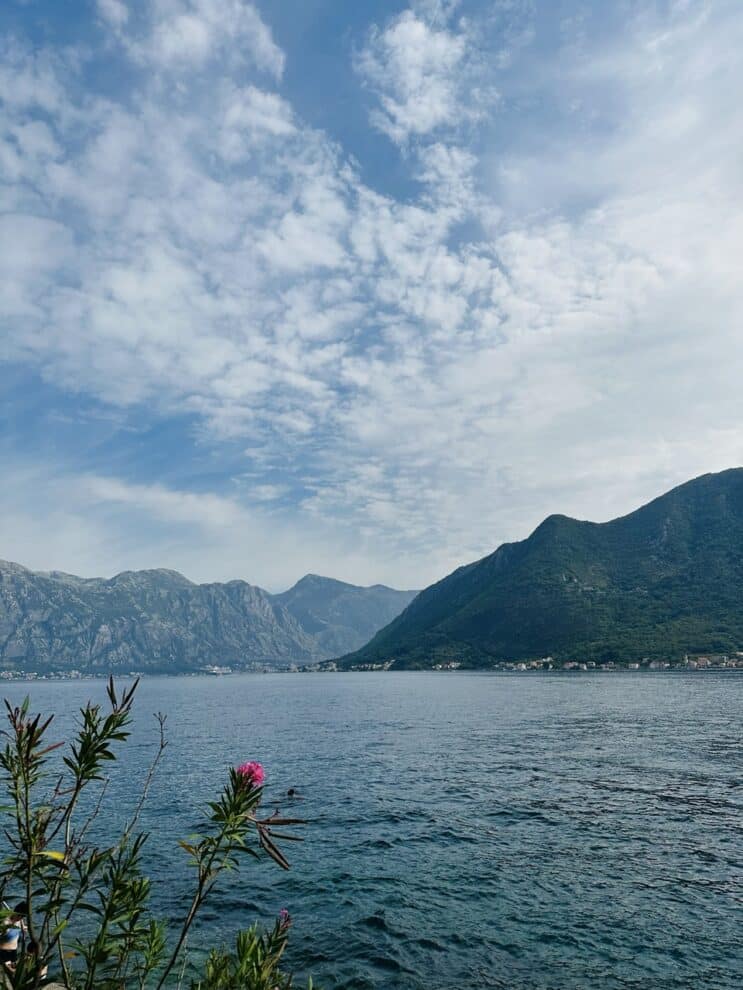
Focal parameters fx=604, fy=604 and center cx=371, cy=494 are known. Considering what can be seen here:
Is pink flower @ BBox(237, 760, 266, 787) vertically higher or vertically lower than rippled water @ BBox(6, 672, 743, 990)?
higher

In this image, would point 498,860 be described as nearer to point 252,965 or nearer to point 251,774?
point 252,965

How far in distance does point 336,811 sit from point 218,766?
64.7 ft

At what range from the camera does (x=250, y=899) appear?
2302 cm

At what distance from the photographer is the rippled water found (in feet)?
56.4

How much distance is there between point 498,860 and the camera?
2483 cm

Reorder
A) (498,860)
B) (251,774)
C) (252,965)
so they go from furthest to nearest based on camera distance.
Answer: (498,860) < (251,774) < (252,965)

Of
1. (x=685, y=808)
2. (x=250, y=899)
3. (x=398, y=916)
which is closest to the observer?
(x=398, y=916)

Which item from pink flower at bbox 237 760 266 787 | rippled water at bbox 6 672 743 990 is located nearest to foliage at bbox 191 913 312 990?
pink flower at bbox 237 760 266 787

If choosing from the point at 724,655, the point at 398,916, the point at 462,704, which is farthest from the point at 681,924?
the point at 724,655

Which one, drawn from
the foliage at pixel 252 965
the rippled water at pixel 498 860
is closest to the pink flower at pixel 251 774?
the foliage at pixel 252 965

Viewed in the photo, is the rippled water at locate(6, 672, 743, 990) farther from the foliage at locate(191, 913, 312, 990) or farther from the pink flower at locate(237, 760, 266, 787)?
the pink flower at locate(237, 760, 266, 787)

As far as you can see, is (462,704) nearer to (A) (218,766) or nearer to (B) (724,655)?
(A) (218,766)

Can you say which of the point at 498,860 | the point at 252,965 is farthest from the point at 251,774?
the point at 498,860

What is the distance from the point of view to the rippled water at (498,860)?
17.2 meters
